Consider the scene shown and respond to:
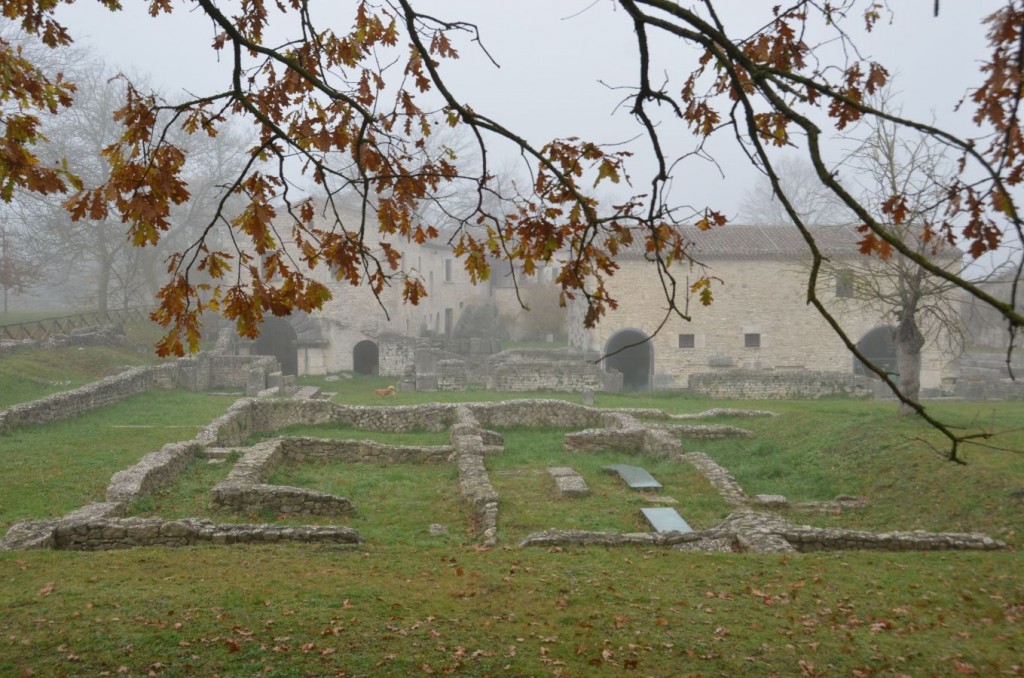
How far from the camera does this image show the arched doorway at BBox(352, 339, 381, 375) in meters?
34.8

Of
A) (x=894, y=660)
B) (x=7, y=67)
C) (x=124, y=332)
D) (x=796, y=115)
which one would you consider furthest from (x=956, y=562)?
(x=124, y=332)

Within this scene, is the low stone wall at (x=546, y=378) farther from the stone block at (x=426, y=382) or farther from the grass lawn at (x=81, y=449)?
the grass lawn at (x=81, y=449)

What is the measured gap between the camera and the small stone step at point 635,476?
1313cm

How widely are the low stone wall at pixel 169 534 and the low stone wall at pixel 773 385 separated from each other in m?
19.6

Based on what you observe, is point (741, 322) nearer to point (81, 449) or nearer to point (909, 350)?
point (909, 350)

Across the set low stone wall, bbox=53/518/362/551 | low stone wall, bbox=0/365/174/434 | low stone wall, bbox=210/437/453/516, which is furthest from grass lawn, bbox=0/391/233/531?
low stone wall, bbox=210/437/453/516

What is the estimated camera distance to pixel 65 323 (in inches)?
1453

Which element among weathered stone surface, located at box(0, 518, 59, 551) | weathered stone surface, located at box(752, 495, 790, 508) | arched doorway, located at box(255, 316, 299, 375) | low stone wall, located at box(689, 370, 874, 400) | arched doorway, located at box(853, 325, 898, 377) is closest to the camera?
weathered stone surface, located at box(0, 518, 59, 551)

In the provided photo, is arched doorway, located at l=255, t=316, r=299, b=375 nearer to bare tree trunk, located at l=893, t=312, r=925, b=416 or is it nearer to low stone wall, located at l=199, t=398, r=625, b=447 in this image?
low stone wall, located at l=199, t=398, r=625, b=447

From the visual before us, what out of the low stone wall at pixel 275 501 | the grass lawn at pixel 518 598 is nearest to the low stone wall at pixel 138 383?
the grass lawn at pixel 518 598

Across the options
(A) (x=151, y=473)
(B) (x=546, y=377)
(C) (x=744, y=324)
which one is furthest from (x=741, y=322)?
(A) (x=151, y=473)

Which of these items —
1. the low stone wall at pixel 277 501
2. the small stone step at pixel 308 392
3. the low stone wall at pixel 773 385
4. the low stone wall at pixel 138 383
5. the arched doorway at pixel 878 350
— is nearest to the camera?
the low stone wall at pixel 277 501

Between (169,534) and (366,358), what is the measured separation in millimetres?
26710

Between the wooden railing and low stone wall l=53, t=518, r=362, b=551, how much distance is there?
75.1ft
